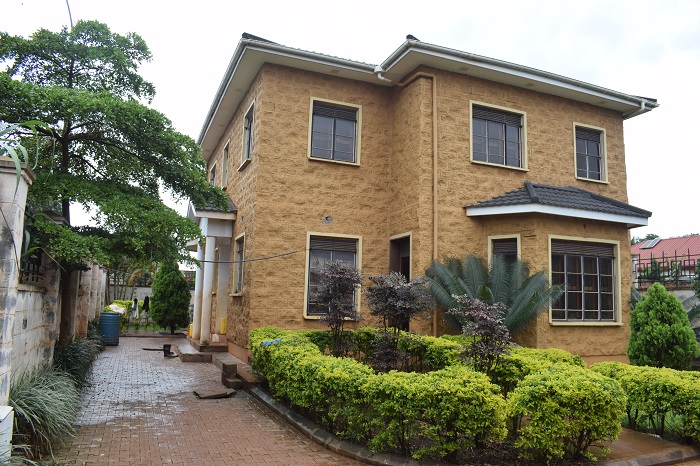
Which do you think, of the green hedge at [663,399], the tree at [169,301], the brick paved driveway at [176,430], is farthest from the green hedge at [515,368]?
the tree at [169,301]

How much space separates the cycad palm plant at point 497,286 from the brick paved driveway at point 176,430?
4.29m

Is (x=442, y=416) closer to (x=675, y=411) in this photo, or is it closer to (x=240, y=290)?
(x=675, y=411)

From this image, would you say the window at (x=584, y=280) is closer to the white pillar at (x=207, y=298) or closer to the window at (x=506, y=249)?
the window at (x=506, y=249)

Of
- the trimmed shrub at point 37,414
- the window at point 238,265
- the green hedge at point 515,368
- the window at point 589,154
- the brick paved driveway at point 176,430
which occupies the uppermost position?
the window at point 589,154

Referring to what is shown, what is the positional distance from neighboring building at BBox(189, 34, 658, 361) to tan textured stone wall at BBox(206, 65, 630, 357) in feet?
0.10

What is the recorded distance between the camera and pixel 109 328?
17.0 meters

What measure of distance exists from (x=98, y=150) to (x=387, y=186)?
6.35 m

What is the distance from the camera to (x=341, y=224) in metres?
11.9

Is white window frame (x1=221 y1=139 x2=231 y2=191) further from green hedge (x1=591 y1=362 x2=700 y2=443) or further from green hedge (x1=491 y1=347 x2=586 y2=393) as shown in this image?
green hedge (x1=591 y1=362 x2=700 y2=443)

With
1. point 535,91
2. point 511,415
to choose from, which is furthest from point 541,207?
point 511,415

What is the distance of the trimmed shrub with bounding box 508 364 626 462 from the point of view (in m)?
5.40

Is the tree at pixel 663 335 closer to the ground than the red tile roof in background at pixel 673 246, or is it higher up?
closer to the ground

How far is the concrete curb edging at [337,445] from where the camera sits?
5.49m

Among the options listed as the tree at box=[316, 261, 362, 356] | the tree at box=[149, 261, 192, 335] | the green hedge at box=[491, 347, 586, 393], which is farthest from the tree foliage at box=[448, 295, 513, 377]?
the tree at box=[149, 261, 192, 335]
